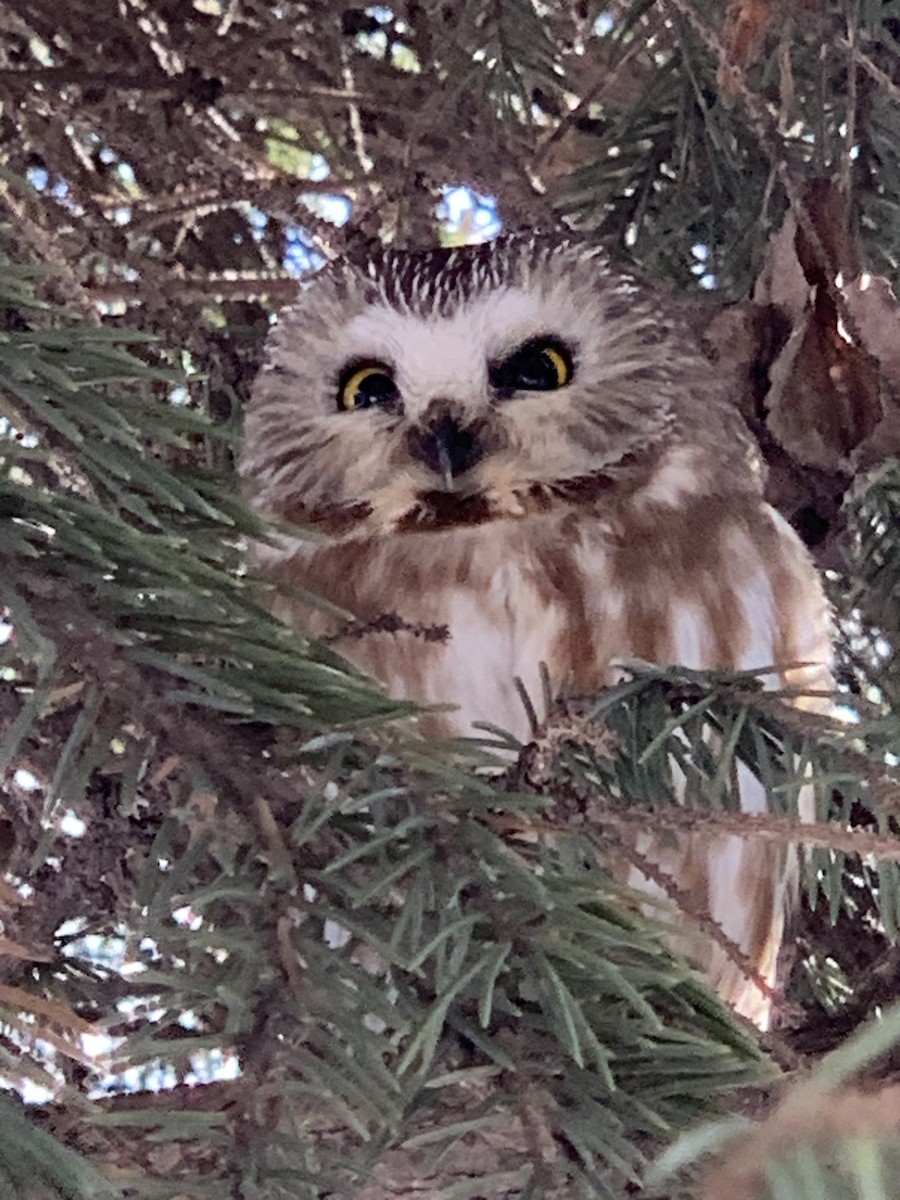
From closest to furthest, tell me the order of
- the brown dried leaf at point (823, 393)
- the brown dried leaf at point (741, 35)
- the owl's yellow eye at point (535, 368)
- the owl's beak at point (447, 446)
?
the brown dried leaf at point (741, 35) → the brown dried leaf at point (823, 393) → the owl's beak at point (447, 446) → the owl's yellow eye at point (535, 368)

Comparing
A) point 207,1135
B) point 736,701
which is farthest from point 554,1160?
point 736,701

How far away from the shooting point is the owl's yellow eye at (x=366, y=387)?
1382 mm

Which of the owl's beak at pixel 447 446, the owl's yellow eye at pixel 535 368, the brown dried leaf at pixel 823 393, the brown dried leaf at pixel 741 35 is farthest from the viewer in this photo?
the owl's yellow eye at pixel 535 368

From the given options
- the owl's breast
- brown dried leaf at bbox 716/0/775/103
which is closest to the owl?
the owl's breast

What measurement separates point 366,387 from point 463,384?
118 millimetres

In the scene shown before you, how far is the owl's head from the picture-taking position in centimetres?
128

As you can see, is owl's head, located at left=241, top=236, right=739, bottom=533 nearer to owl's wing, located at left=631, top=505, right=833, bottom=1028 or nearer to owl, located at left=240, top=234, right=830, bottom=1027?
owl, located at left=240, top=234, right=830, bottom=1027

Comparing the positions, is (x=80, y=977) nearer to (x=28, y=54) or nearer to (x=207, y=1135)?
(x=207, y=1135)

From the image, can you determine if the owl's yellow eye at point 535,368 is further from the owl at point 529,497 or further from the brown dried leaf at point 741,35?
the brown dried leaf at point 741,35

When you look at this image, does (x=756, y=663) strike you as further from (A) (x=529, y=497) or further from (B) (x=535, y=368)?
(B) (x=535, y=368)

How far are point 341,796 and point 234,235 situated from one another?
40.3 inches

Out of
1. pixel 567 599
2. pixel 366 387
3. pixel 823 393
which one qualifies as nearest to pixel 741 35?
pixel 823 393

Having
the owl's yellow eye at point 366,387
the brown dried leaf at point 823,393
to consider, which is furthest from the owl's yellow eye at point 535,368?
Result: the brown dried leaf at point 823,393

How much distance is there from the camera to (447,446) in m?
1.25
